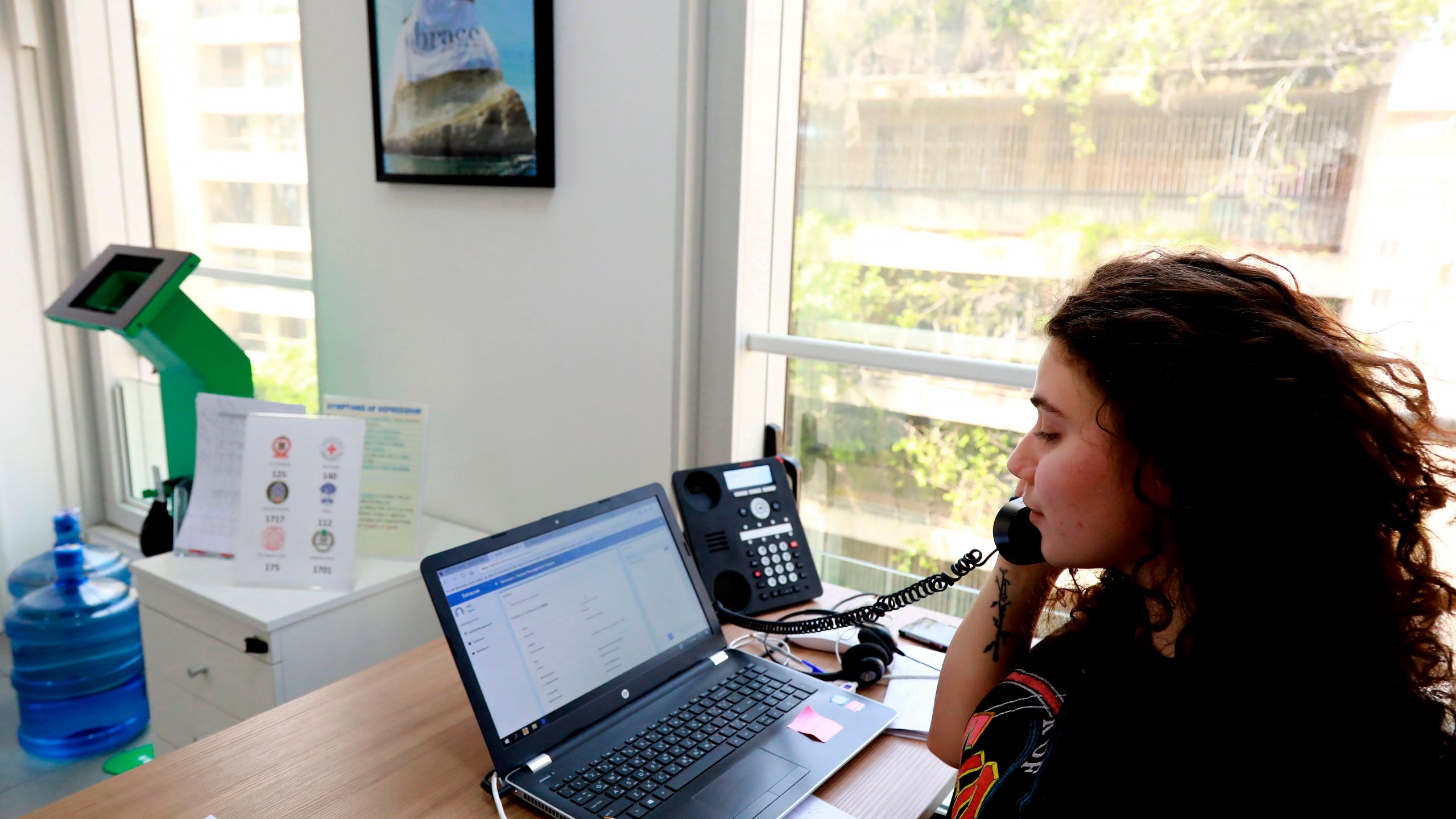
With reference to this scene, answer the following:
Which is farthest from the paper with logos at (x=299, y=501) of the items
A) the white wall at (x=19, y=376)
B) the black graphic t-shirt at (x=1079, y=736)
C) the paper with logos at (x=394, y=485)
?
the white wall at (x=19, y=376)

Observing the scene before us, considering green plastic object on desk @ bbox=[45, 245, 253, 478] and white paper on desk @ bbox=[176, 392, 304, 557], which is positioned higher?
green plastic object on desk @ bbox=[45, 245, 253, 478]

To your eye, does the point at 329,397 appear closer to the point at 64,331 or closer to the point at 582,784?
the point at 582,784

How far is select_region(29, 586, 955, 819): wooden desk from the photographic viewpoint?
101 centimetres

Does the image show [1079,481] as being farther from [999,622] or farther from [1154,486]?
[999,622]

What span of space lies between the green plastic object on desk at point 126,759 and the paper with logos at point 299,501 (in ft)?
3.24

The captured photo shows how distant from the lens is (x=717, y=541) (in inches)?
59.5

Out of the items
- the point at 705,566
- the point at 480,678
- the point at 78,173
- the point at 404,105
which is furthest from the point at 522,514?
the point at 78,173

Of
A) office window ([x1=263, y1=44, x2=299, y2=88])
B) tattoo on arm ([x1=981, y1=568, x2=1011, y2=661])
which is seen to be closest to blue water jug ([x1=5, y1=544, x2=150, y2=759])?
office window ([x1=263, y1=44, x2=299, y2=88])

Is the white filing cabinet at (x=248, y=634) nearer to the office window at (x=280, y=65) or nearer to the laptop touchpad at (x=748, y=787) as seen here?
the laptop touchpad at (x=748, y=787)

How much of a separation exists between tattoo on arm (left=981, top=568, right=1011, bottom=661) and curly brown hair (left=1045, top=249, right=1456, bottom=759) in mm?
314

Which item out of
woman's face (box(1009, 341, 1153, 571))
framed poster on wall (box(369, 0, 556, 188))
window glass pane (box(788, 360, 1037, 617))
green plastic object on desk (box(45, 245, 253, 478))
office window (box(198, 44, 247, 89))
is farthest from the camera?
office window (box(198, 44, 247, 89))

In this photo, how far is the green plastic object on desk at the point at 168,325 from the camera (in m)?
2.11

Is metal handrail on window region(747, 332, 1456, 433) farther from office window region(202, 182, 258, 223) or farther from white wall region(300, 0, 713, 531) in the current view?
office window region(202, 182, 258, 223)

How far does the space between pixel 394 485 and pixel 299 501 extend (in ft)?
0.70
